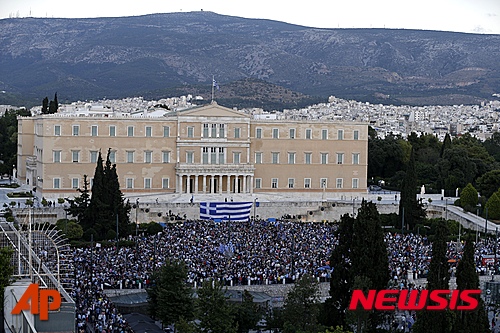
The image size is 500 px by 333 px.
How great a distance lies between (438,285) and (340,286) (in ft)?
14.0

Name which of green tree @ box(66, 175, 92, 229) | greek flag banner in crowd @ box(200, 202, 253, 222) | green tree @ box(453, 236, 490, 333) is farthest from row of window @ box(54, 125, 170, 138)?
green tree @ box(453, 236, 490, 333)

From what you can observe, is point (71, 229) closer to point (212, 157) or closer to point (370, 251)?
point (212, 157)

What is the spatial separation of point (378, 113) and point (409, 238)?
127888 mm

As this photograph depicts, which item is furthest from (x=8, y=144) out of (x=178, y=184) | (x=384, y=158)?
(x=384, y=158)

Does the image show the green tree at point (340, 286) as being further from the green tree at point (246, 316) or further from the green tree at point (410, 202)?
the green tree at point (410, 202)

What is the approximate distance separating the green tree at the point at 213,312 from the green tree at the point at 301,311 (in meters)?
1.94

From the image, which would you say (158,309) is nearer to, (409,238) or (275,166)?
(409,238)

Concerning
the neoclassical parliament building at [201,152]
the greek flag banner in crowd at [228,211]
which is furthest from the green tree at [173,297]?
the neoclassical parliament building at [201,152]

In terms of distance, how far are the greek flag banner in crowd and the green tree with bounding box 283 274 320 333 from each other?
21819 mm

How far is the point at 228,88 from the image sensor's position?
17712 cm

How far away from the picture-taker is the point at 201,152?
65.4m

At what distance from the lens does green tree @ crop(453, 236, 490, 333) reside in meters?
27.9

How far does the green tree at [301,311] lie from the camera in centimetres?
3136

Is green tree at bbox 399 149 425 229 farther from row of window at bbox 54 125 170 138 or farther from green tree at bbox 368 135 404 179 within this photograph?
green tree at bbox 368 135 404 179
